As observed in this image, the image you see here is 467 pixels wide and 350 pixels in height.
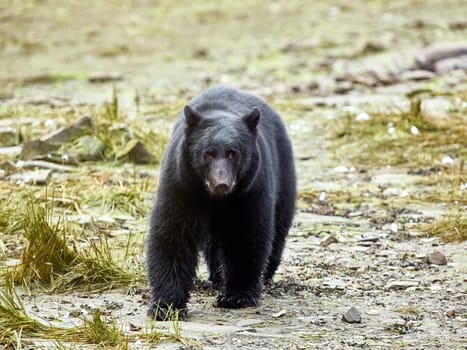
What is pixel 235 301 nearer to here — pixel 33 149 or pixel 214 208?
pixel 214 208

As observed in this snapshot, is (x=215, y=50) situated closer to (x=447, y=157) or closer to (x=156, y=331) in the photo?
(x=447, y=157)

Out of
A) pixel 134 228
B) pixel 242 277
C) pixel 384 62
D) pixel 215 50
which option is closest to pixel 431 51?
pixel 384 62

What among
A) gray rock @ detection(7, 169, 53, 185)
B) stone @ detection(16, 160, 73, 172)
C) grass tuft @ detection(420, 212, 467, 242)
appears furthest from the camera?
stone @ detection(16, 160, 73, 172)

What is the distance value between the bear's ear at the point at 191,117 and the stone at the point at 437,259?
2188mm

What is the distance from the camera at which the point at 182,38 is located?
20.8 metres

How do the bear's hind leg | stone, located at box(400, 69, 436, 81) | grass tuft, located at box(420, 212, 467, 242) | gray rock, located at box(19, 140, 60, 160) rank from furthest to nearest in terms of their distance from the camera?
stone, located at box(400, 69, 436, 81) < gray rock, located at box(19, 140, 60, 160) < grass tuft, located at box(420, 212, 467, 242) < the bear's hind leg

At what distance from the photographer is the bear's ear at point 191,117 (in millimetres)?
6504

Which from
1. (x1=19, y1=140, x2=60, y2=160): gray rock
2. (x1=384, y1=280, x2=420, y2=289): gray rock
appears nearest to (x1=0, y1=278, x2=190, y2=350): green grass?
(x1=384, y1=280, x2=420, y2=289): gray rock

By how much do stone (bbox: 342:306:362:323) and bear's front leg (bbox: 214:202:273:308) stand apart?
0.74 meters

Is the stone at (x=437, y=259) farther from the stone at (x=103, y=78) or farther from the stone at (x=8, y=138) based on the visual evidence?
the stone at (x=103, y=78)

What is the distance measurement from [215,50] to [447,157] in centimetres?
934

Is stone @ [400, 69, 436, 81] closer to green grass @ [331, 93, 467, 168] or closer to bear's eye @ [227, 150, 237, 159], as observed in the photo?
green grass @ [331, 93, 467, 168]

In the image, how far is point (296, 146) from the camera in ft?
40.7

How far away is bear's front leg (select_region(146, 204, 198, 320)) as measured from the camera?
656 cm
